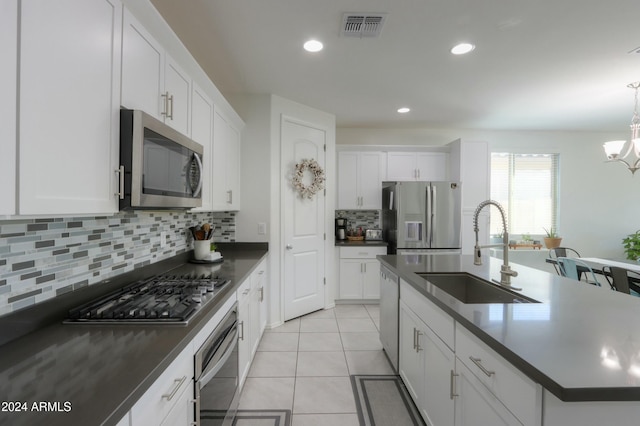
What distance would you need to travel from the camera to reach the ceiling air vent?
2.02 meters

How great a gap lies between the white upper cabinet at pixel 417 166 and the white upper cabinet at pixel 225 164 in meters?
2.42

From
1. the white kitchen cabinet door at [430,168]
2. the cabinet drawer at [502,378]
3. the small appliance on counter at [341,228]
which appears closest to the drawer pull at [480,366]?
the cabinet drawer at [502,378]

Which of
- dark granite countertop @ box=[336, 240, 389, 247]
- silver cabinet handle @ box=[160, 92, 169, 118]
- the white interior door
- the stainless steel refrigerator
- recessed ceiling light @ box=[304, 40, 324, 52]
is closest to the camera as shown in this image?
silver cabinet handle @ box=[160, 92, 169, 118]

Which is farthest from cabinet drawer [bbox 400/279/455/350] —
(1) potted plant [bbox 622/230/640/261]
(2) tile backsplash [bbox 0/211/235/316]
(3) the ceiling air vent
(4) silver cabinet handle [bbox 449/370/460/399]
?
(1) potted plant [bbox 622/230/640/261]

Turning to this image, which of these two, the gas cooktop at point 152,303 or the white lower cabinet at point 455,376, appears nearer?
the white lower cabinet at point 455,376

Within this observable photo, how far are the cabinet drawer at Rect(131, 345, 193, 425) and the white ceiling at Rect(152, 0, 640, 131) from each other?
80.2 inches

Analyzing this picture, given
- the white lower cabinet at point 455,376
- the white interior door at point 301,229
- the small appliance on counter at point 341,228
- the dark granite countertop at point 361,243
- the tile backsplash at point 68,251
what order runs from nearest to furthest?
the white lower cabinet at point 455,376, the tile backsplash at point 68,251, the white interior door at point 301,229, the dark granite countertop at point 361,243, the small appliance on counter at point 341,228

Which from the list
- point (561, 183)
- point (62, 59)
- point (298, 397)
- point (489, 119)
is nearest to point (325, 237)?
point (298, 397)

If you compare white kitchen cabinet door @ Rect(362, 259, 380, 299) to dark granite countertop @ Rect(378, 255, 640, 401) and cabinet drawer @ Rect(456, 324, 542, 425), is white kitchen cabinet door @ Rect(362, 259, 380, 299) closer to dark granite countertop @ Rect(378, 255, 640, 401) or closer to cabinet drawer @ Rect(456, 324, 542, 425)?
dark granite countertop @ Rect(378, 255, 640, 401)

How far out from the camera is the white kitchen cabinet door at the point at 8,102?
28.5 inches

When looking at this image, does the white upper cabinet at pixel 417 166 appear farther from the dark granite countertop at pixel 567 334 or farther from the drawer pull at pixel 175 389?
the drawer pull at pixel 175 389

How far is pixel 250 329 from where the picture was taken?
237 cm

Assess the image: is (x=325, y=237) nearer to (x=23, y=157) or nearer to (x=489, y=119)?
(x=489, y=119)

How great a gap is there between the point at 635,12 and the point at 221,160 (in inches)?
125
